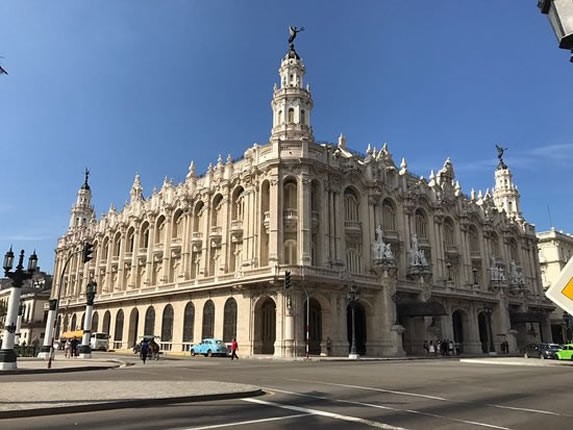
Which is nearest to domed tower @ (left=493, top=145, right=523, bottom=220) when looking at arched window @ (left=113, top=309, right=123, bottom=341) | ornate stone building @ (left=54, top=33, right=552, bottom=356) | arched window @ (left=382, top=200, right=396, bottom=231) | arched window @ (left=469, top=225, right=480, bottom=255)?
ornate stone building @ (left=54, top=33, right=552, bottom=356)

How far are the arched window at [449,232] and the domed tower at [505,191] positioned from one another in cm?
2066

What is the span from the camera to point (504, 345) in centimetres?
5866

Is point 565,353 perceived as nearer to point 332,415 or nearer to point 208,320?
point 208,320

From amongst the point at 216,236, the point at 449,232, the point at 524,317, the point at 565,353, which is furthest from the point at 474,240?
the point at 216,236

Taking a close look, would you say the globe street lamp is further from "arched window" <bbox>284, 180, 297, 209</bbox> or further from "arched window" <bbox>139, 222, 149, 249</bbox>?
"arched window" <bbox>139, 222, 149, 249</bbox>

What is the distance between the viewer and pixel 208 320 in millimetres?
48125

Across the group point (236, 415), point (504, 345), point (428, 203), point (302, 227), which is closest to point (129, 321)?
point (302, 227)

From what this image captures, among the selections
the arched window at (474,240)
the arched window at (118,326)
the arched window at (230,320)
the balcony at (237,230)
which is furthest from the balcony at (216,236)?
the arched window at (474,240)

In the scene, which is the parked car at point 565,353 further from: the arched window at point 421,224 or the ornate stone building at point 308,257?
the arched window at point 421,224

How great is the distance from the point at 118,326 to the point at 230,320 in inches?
947

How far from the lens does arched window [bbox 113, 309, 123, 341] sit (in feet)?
204

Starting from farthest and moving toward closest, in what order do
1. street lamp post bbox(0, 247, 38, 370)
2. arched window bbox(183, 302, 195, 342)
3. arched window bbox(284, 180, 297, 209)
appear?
arched window bbox(183, 302, 195, 342)
arched window bbox(284, 180, 297, 209)
street lamp post bbox(0, 247, 38, 370)

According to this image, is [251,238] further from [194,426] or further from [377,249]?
[194,426]

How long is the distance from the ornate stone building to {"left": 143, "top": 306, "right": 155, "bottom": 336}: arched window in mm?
A: 180
